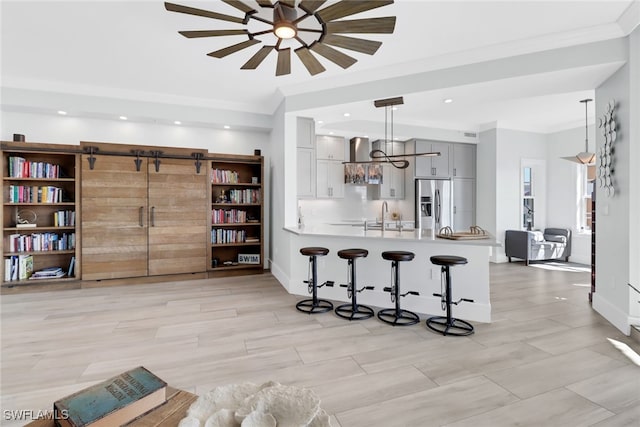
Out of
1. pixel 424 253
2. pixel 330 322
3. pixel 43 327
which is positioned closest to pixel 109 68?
pixel 43 327

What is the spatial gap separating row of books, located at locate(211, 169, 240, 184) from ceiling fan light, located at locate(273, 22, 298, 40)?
11.2 ft

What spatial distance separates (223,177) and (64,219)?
2406 millimetres

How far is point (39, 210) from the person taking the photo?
469 cm

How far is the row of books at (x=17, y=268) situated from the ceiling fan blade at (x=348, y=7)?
17.3 ft

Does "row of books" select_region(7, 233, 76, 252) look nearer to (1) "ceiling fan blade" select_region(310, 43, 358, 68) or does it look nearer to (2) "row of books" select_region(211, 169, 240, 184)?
(2) "row of books" select_region(211, 169, 240, 184)

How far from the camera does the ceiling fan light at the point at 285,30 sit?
223cm

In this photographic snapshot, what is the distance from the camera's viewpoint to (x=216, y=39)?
3240mm

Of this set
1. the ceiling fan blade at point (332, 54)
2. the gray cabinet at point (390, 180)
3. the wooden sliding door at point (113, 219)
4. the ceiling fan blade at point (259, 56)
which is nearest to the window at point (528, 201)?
the gray cabinet at point (390, 180)

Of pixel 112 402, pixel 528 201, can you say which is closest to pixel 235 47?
pixel 112 402

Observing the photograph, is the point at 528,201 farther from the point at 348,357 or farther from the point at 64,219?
the point at 64,219

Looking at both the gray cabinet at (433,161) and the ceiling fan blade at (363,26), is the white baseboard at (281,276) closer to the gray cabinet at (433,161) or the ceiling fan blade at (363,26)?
the ceiling fan blade at (363,26)

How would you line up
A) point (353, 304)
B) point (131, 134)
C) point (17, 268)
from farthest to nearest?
point (131, 134) → point (17, 268) → point (353, 304)

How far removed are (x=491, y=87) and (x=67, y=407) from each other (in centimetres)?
443

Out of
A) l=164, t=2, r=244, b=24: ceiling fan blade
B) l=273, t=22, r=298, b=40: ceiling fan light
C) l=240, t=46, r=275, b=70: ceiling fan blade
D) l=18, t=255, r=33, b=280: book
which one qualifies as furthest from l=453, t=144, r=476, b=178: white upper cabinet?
l=18, t=255, r=33, b=280: book
